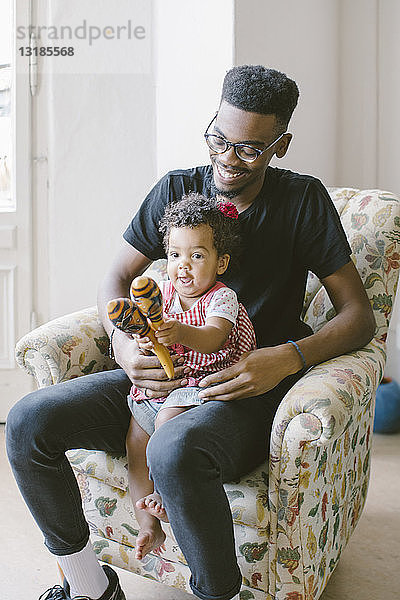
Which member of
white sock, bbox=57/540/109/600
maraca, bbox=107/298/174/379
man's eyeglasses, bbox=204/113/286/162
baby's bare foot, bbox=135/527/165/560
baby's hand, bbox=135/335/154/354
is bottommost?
white sock, bbox=57/540/109/600

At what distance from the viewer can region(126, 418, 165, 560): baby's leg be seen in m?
1.57

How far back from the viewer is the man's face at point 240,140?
1727 mm

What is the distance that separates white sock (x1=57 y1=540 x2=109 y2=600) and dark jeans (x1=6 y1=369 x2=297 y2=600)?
0.02 m

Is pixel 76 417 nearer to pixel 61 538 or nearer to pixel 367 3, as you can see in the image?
pixel 61 538

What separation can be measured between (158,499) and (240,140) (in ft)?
2.71

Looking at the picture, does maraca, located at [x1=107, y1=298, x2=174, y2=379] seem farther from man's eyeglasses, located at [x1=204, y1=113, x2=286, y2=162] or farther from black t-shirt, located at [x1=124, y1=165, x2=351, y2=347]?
man's eyeglasses, located at [x1=204, y1=113, x2=286, y2=162]

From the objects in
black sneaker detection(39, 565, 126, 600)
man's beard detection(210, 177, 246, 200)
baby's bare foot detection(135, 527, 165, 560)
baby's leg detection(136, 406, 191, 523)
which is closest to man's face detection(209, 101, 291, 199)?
man's beard detection(210, 177, 246, 200)

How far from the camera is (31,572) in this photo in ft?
6.61

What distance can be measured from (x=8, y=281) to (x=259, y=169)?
1614 millimetres

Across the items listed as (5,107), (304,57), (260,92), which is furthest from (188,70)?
(260,92)

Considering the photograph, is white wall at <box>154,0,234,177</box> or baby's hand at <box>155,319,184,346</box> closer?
baby's hand at <box>155,319,184,346</box>

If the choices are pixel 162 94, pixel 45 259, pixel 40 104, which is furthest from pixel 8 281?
pixel 162 94

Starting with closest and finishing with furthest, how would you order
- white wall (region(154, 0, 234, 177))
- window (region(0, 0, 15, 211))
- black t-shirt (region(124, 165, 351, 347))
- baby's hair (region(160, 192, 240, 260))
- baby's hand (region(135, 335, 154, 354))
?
1. baby's hand (region(135, 335, 154, 354))
2. baby's hair (region(160, 192, 240, 260))
3. black t-shirt (region(124, 165, 351, 347))
4. white wall (region(154, 0, 234, 177))
5. window (region(0, 0, 15, 211))

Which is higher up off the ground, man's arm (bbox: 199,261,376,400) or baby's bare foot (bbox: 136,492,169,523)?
man's arm (bbox: 199,261,376,400)
